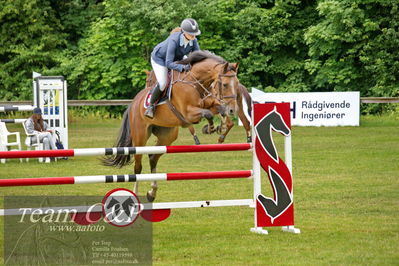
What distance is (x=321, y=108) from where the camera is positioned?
77.6 feet

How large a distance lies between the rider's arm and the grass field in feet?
5.70

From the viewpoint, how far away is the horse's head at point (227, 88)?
8.38 metres

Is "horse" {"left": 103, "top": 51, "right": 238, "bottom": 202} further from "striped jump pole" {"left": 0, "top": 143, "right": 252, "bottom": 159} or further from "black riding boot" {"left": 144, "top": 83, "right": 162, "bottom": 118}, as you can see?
"striped jump pole" {"left": 0, "top": 143, "right": 252, "bottom": 159}

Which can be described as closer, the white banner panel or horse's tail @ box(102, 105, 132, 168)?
horse's tail @ box(102, 105, 132, 168)

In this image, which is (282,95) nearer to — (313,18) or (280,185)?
(313,18)

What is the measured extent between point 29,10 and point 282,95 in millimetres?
13584

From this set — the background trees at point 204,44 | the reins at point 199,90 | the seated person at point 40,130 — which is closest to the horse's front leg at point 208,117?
the reins at point 199,90

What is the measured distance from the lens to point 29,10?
32656 millimetres

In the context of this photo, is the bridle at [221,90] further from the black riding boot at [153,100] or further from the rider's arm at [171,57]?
the black riding boot at [153,100]

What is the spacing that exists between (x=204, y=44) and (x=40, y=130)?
16841 millimetres

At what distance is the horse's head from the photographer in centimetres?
838

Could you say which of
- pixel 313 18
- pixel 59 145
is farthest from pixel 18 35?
pixel 59 145

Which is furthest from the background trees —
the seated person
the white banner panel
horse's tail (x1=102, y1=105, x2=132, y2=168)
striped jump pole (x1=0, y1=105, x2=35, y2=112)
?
horse's tail (x1=102, y1=105, x2=132, y2=168)

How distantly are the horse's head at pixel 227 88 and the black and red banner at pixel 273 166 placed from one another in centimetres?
63
